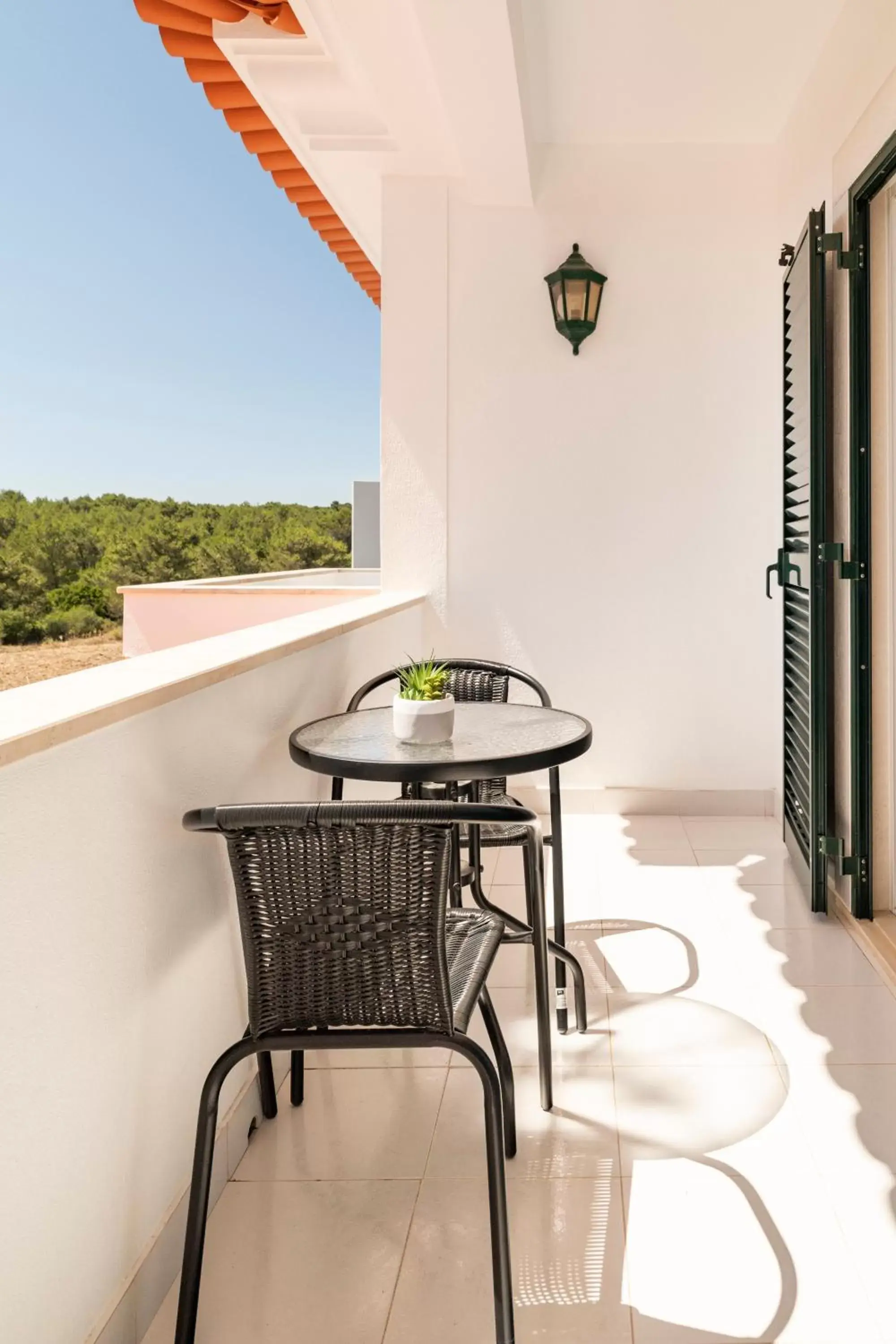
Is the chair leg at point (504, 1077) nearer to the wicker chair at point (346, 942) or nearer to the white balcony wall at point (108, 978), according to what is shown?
the wicker chair at point (346, 942)

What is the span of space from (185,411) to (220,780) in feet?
111

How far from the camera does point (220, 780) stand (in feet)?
6.24

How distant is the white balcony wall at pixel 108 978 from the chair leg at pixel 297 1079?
0.11m

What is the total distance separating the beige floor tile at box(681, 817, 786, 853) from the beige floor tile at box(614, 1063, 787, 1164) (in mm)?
1812

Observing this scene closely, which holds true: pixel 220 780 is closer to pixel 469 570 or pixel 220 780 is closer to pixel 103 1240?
pixel 103 1240

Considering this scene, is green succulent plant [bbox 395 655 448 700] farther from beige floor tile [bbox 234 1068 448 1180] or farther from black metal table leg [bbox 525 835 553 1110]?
beige floor tile [bbox 234 1068 448 1180]

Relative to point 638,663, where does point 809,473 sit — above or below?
above

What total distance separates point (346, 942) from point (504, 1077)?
638 mm

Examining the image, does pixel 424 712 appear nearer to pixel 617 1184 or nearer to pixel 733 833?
pixel 617 1184

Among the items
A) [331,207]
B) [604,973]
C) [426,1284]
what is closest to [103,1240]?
[426,1284]

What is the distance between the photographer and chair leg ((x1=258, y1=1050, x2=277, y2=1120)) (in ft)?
6.64

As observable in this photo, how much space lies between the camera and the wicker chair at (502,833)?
2469 millimetres

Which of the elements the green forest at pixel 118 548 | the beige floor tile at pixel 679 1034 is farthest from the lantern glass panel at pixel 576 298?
the green forest at pixel 118 548

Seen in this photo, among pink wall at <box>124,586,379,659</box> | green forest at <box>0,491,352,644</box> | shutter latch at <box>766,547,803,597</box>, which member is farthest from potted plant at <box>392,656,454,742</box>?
green forest at <box>0,491,352,644</box>
